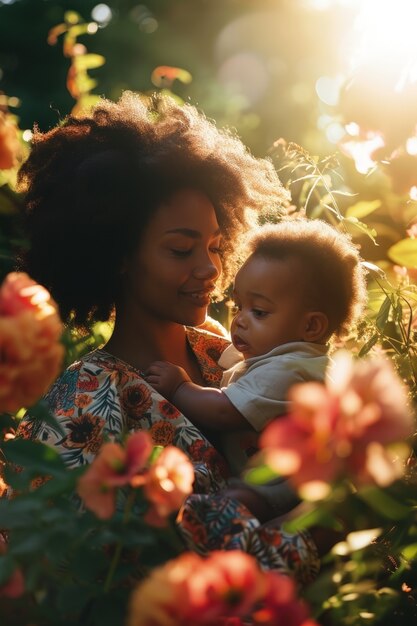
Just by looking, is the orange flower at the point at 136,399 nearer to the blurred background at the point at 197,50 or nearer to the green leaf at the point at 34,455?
the green leaf at the point at 34,455

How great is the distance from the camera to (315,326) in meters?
2.19

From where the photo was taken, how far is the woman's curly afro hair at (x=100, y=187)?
7.41 ft

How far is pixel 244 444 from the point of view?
6.85ft

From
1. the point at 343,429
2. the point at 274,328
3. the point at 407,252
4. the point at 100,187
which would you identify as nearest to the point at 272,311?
the point at 274,328

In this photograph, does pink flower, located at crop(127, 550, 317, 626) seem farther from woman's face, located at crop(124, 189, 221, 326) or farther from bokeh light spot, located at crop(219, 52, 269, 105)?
bokeh light spot, located at crop(219, 52, 269, 105)

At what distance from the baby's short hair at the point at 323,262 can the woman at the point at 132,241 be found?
16 centimetres

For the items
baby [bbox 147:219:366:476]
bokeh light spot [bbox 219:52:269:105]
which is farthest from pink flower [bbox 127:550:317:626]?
bokeh light spot [bbox 219:52:269:105]

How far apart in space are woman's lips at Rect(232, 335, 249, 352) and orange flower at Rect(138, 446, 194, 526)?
1050 mm

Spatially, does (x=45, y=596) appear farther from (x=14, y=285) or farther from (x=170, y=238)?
(x=170, y=238)

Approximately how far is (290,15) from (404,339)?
20.8 ft

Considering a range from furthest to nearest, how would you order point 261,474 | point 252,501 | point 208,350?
point 208,350, point 252,501, point 261,474

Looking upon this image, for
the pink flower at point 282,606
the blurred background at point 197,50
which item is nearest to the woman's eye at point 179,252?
the pink flower at point 282,606

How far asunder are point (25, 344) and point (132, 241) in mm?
1277

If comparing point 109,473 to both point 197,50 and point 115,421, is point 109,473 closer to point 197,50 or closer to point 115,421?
point 115,421
